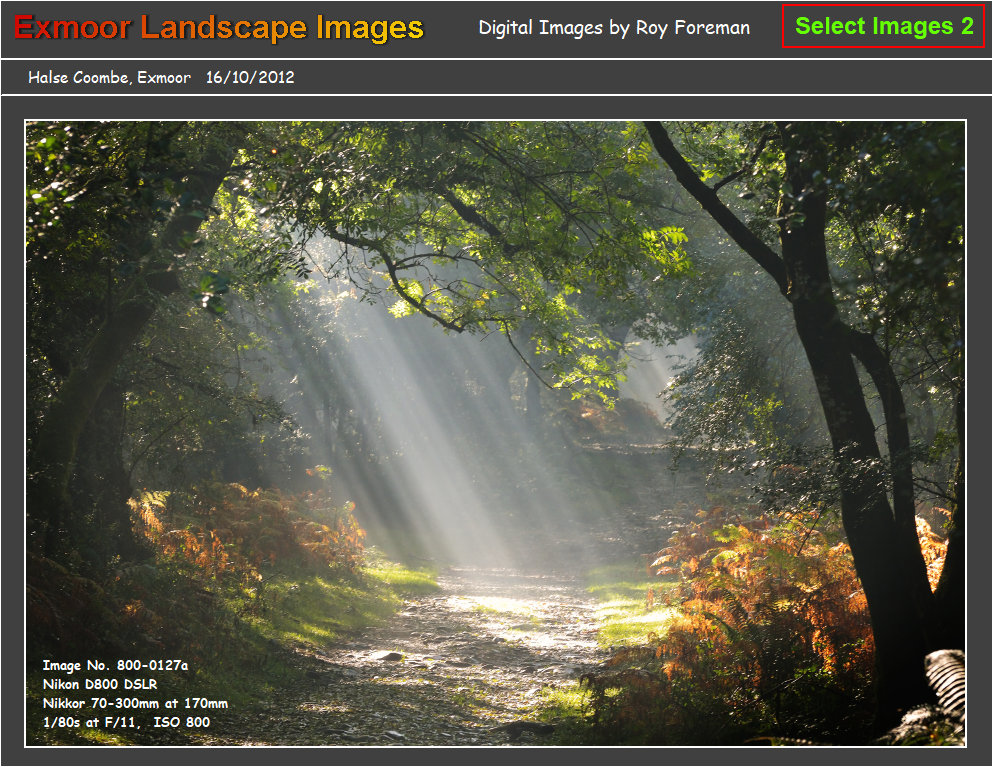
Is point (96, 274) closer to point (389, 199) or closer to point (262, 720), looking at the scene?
point (389, 199)

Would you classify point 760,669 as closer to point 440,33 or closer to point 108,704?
point 108,704

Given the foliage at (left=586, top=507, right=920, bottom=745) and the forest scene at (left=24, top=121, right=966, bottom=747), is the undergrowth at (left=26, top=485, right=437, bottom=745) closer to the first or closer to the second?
the forest scene at (left=24, top=121, right=966, bottom=747)

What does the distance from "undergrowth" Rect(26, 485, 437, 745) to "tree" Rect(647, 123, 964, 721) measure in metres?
5.93

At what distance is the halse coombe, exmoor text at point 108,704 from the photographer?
20.3ft

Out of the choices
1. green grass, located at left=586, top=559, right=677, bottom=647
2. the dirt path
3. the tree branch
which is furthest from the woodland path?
the tree branch

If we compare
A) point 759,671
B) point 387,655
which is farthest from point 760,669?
point 387,655

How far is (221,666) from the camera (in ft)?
30.6

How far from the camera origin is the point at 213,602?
1140cm

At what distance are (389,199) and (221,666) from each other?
20.0ft

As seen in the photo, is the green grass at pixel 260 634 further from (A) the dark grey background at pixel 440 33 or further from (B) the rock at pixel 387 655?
(A) the dark grey background at pixel 440 33

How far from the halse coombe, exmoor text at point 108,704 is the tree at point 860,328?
5.71 meters

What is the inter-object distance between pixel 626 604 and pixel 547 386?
22.1ft

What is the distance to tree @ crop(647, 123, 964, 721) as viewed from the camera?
594 centimetres

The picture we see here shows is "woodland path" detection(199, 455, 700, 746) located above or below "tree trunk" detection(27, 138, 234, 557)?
below
